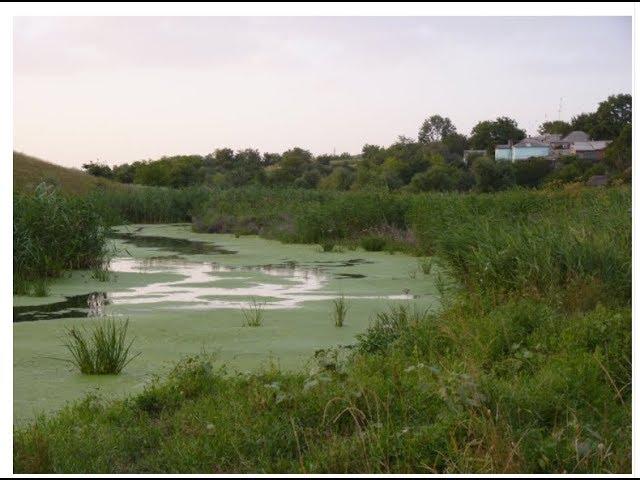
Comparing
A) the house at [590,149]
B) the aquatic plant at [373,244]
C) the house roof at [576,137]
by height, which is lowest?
the aquatic plant at [373,244]

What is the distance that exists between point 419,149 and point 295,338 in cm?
1592

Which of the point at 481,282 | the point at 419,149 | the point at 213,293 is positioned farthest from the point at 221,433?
the point at 419,149

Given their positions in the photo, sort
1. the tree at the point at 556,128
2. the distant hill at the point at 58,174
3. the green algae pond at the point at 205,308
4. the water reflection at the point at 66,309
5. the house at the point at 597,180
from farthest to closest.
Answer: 1. the distant hill at the point at 58,174
2. the tree at the point at 556,128
3. the house at the point at 597,180
4. the water reflection at the point at 66,309
5. the green algae pond at the point at 205,308

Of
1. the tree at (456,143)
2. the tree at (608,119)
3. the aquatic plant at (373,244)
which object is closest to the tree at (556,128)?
the tree at (608,119)

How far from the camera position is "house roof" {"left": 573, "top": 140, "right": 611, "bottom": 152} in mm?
15375

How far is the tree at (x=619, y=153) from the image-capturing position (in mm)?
13406

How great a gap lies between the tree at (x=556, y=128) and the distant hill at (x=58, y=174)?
17358 millimetres

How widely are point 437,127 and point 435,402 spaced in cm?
1629

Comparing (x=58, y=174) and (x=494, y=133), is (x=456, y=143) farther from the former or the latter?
(x=58, y=174)

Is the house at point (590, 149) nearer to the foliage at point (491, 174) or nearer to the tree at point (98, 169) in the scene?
the foliage at point (491, 174)

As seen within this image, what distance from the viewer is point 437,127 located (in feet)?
64.3

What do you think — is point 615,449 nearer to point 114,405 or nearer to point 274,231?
point 114,405

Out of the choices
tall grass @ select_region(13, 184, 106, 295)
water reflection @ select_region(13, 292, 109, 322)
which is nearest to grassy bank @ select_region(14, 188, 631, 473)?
water reflection @ select_region(13, 292, 109, 322)

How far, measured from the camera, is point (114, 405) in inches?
165
